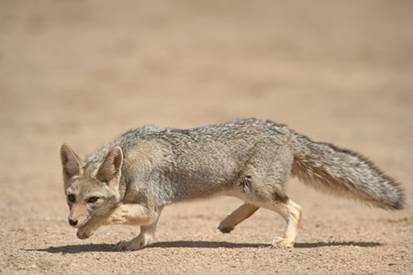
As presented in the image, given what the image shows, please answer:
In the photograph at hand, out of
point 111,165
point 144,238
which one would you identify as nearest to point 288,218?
point 144,238

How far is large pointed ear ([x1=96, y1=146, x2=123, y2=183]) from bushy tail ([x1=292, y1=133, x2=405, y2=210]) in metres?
2.67

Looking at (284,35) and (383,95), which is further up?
(284,35)

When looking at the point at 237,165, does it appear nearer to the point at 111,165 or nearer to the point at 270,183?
the point at 270,183

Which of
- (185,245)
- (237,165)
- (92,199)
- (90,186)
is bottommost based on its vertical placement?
(185,245)

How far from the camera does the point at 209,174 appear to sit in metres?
11.3

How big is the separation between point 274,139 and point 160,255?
2398 mm

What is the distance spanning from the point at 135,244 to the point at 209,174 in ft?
4.68

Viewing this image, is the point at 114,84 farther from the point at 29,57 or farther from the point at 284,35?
the point at 284,35

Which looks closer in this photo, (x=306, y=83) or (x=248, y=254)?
(x=248, y=254)

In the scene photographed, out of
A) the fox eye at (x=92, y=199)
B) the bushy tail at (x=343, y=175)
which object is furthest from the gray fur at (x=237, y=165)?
the fox eye at (x=92, y=199)

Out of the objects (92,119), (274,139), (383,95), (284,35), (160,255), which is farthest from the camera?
(284,35)

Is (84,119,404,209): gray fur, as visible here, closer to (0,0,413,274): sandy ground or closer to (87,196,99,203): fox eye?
(87,196,99,203): fox eye

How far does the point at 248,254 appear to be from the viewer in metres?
10.6

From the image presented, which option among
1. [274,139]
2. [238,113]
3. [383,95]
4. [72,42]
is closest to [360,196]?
[274,139]
